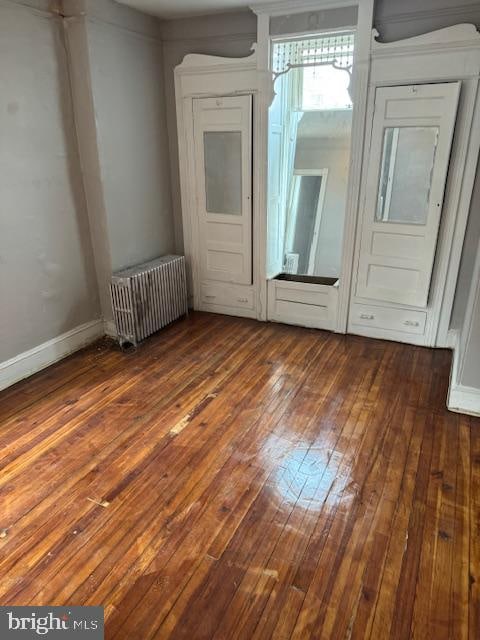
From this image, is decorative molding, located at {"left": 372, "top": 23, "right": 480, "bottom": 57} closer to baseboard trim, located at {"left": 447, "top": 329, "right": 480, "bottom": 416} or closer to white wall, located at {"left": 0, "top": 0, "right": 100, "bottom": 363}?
baseboard trim, located at {"left": 447, "top": 329, "right": 480, "bottom": 416}

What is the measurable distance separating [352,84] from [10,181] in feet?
8.70

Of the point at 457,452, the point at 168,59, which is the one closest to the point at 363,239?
the point at 457,452

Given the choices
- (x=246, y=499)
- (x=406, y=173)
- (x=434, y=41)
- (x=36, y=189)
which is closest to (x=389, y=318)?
(x=406, y=173)

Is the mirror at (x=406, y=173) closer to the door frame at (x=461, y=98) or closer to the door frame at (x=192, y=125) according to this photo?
the door frame at (x=461, y=98)

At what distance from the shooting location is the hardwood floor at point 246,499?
166cm

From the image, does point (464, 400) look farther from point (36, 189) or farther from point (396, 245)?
point (36, 189)

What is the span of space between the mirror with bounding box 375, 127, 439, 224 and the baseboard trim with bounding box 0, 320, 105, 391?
8.87ft

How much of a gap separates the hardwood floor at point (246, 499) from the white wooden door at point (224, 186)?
4.07 ft

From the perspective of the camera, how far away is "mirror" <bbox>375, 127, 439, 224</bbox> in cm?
325

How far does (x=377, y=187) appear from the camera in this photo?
138 inches

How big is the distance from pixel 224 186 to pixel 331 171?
42.3 inches
